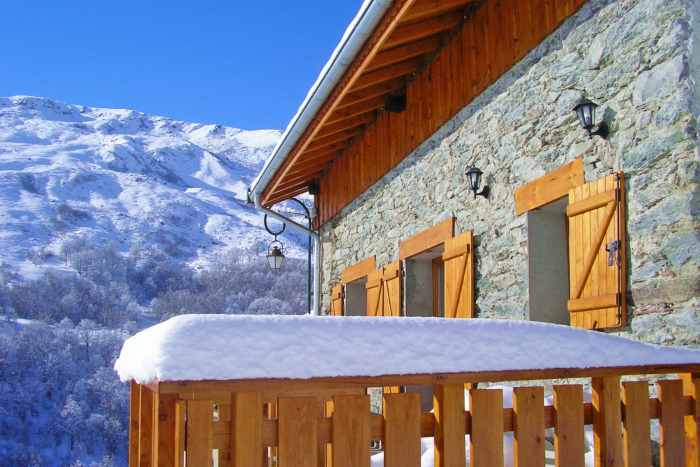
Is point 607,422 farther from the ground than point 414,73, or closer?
closer

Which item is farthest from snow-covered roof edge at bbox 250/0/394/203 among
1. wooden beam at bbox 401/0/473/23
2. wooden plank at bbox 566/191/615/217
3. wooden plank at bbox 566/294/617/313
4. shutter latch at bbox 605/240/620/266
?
wooden plank at bbox 566/294/617/313

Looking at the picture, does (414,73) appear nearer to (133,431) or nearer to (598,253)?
(598,253)

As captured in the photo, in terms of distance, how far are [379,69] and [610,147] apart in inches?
129

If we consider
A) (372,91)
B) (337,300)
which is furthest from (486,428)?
(337,300)

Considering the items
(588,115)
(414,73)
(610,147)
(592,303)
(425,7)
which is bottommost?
(592,303)

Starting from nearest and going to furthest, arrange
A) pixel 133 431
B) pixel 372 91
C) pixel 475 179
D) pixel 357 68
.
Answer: pixel 133 431 → pixel 475 179 → pixel 357 68 → pixel 372 91

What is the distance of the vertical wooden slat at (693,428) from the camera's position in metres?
2.11

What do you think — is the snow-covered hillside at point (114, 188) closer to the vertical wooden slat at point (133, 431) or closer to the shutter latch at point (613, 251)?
the shutter latch at point (613, 251)

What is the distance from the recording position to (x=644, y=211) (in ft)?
10.9

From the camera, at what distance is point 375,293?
7594 millimetres

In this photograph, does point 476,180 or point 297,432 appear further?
point 476,180

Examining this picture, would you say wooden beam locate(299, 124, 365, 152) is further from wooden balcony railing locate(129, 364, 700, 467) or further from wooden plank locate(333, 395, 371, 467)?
wooden plank locate(333, 395, 371, 467)

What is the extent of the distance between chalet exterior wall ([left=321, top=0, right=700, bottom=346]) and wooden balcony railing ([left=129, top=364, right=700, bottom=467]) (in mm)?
1177

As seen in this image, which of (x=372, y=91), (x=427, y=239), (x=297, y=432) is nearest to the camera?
(x=297, y=432)
